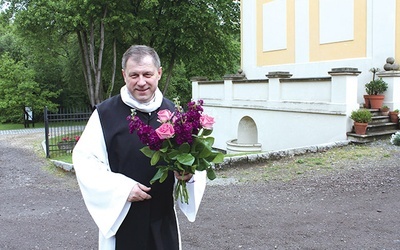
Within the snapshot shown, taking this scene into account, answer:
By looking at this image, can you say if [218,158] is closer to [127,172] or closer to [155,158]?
[155,158]

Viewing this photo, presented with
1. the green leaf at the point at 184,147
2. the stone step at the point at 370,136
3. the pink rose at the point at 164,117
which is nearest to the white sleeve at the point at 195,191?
the green leaf at the point at 184,147

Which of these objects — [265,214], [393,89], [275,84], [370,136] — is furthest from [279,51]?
[265,214]

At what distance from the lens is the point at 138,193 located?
2.34 m

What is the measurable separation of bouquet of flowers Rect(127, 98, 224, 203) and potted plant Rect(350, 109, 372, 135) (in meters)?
9.33

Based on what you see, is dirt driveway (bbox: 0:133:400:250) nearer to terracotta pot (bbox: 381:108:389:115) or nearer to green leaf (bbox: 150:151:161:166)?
green leaf (bbox: 150:151:161:166)

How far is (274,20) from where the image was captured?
57.5ft

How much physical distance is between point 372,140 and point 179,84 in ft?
88.9

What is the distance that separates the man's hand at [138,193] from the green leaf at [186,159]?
12.9 inches

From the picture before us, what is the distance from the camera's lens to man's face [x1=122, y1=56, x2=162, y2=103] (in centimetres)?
240

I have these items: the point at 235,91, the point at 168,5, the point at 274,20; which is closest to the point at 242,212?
the point at 235,91

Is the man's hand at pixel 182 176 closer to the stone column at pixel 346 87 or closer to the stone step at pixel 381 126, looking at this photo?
the stone column at pixel 346 87

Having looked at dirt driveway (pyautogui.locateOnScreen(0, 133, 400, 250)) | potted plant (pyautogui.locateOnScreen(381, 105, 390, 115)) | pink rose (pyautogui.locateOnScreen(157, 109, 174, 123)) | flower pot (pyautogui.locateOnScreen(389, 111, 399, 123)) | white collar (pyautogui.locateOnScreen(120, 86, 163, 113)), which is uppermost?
white collar (pyautogui.locateOnScreen(120, 86, 163, 113))

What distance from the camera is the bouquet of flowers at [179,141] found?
7.23 feet

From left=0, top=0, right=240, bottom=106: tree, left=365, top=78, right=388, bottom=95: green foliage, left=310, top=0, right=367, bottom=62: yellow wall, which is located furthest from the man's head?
left=0, top=0, right=240, bottom=106: tree
